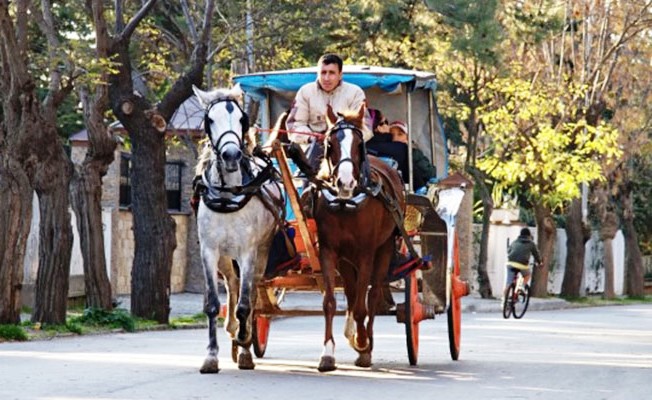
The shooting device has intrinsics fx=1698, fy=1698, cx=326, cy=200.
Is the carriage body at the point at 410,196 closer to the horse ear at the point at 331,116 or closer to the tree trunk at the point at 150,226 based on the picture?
the horse ear at the point at 331,116

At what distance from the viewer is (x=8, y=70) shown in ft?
72.1

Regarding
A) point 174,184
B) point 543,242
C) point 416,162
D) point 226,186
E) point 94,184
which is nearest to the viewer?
point 226,186

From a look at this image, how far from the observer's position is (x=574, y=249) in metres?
45.3

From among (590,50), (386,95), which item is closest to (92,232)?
(386,95)

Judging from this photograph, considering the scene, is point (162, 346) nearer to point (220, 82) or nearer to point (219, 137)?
point (219, 137)

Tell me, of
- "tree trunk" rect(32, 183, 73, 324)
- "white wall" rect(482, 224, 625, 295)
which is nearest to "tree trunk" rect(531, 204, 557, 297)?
"white wall" rect(482, 224, 625, 295)

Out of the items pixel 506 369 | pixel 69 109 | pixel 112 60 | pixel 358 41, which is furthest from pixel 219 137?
pixel 69 109

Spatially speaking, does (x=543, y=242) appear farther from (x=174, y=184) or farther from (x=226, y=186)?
(x=226, y=186)

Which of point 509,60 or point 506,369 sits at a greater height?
point 509,60

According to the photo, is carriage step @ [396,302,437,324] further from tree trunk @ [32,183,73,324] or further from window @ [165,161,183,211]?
window @ [165,161,183,211]

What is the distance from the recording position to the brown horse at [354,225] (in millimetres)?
14587

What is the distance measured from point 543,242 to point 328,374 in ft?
93.2

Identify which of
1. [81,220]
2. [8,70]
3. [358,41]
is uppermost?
[358,41]

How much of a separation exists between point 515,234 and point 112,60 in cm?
2341
